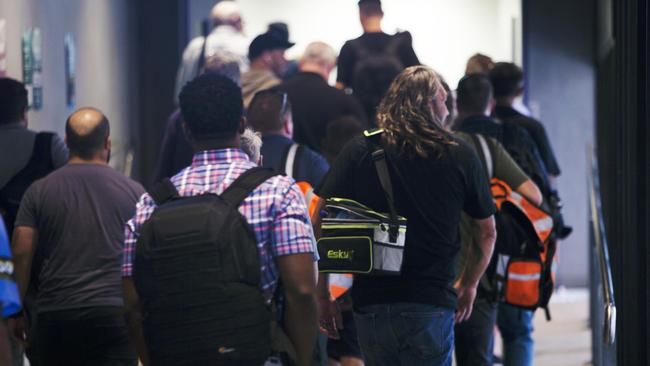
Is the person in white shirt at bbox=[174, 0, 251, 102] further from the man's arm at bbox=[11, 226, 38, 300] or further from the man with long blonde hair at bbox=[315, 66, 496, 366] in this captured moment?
the man with long blonde hair at bbox=[315, 66, 496, 366]

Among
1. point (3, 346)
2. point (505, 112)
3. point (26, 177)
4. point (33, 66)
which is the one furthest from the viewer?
point (33, 66)

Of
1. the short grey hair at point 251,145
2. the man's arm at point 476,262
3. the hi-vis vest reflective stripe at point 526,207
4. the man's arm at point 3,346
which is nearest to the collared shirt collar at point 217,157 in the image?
the short grey hair at point 251,145

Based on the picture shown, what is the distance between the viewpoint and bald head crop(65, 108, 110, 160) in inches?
194

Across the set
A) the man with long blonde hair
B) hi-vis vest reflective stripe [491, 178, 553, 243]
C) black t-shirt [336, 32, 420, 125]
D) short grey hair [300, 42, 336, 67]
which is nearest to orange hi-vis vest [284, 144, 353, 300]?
the man with long blonde hair

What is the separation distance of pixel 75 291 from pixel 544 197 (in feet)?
8.11

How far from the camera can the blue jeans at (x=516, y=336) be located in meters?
6.35

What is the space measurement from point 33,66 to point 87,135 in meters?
2.53

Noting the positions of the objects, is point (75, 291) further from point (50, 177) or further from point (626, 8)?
point (626, 8)

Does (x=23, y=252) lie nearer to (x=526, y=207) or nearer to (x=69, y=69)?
(x=526, y=207)

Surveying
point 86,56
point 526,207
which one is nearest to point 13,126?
point 526,207

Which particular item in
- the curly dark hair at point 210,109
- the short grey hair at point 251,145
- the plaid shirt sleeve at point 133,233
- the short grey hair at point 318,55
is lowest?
the plaid shirt sleeve at point 133,233

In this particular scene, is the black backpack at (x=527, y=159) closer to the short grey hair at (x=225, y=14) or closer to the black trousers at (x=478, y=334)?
the black trousers at (x=478, y=334)

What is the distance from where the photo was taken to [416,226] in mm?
4445

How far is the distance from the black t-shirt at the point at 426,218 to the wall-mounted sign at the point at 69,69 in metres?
4.37
